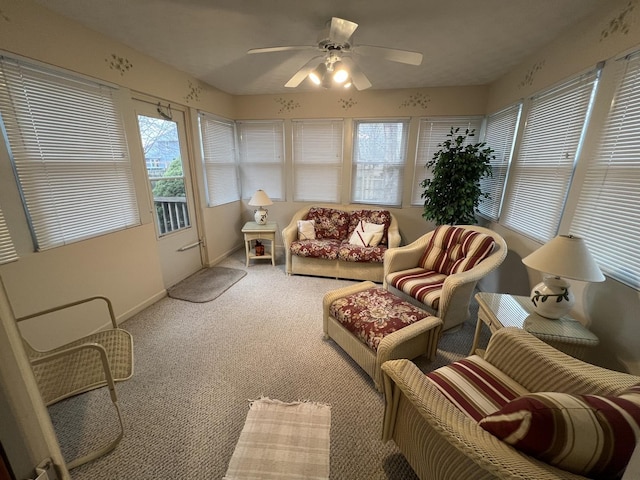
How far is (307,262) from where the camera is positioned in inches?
132

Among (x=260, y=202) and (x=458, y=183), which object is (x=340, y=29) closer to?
(x=458, y=183)

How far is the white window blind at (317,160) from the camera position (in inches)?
152

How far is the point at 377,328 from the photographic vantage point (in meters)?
1.71

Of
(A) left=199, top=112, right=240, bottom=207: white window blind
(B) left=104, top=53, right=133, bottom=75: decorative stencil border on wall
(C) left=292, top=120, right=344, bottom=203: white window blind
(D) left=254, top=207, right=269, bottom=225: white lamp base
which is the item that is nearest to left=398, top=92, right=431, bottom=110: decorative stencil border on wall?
(C) left=292, top=120, right=344, bottom=203: white window blind

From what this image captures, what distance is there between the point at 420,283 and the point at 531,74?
2.17m

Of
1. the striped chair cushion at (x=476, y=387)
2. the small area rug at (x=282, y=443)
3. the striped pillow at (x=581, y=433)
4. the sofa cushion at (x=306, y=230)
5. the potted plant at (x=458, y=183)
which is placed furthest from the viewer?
the sofa cushion at (x=306, y=230)

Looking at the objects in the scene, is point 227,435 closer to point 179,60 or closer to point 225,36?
point 225,36

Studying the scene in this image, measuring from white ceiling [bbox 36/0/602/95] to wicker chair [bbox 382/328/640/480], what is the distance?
81.7 inches

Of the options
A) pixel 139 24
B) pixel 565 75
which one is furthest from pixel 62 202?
pixel 565 75

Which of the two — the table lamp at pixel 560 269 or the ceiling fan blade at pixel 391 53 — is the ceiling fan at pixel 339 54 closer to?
the ceiling fan blade at pixel 391 53

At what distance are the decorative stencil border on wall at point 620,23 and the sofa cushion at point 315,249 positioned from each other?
8.75ft

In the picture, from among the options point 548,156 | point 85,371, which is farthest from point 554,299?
point 85,371

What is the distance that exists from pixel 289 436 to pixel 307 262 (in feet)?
6.85

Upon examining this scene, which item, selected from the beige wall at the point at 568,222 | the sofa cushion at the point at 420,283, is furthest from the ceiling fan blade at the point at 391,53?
the sofa cushion at the point at 420,283
